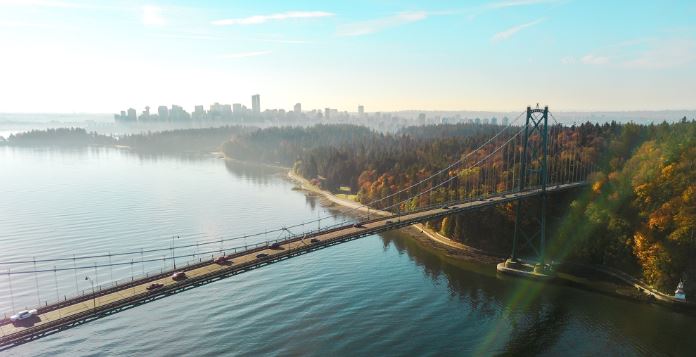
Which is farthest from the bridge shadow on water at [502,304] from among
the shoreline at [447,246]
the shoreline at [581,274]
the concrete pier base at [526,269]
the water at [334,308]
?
the shoreline at [581,274]

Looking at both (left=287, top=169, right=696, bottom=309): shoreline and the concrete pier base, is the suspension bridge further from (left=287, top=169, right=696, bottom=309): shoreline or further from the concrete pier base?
(left=287, top=169, right=696, bottom=309): shoreline

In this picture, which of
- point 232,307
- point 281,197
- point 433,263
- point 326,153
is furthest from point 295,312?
point 326,153

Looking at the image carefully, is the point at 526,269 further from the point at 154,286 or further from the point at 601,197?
the point at 154,286

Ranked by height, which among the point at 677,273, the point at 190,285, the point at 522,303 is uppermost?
the point at 190,285

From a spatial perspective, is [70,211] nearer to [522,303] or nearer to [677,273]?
[522,303]

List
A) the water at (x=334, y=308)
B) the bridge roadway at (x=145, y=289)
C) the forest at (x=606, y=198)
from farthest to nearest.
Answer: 1. the forest at (x=606, y=198)
2. the water at (x=334, y=308)
3. the bridge roadway at (x=145, y=289)

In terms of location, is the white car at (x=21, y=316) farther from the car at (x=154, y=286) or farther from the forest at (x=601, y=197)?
the forest at (x=601, y=197)

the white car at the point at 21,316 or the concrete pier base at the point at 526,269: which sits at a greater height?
the white car at the point at 21,316
